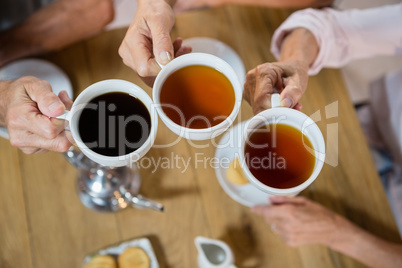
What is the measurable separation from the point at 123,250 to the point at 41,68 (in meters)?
0.58

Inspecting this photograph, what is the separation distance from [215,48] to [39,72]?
53 cm

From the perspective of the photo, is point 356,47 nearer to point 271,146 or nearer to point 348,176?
point 348,176

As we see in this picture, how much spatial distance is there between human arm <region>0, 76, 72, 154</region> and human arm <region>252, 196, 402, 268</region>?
555mm

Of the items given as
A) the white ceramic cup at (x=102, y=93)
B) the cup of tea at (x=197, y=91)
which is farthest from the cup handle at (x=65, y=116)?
the cup of tea at (x=197, y=91)

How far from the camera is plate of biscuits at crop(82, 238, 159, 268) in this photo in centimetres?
89

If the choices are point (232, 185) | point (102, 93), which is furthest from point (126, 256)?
point (102, 93)

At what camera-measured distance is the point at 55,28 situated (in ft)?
3.74

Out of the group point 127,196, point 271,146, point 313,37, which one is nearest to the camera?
point 271,146

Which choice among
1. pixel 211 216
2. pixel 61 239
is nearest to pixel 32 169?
pixel 61 239

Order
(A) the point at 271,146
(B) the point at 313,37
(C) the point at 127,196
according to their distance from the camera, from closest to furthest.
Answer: (A) the point at 271,146, (C) the point at 127,196, (B) the point at 313,37

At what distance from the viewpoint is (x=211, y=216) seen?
3.22 ft

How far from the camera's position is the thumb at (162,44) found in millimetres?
727

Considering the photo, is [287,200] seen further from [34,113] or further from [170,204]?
[34,113]

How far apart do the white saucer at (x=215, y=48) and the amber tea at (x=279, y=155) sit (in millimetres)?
387
